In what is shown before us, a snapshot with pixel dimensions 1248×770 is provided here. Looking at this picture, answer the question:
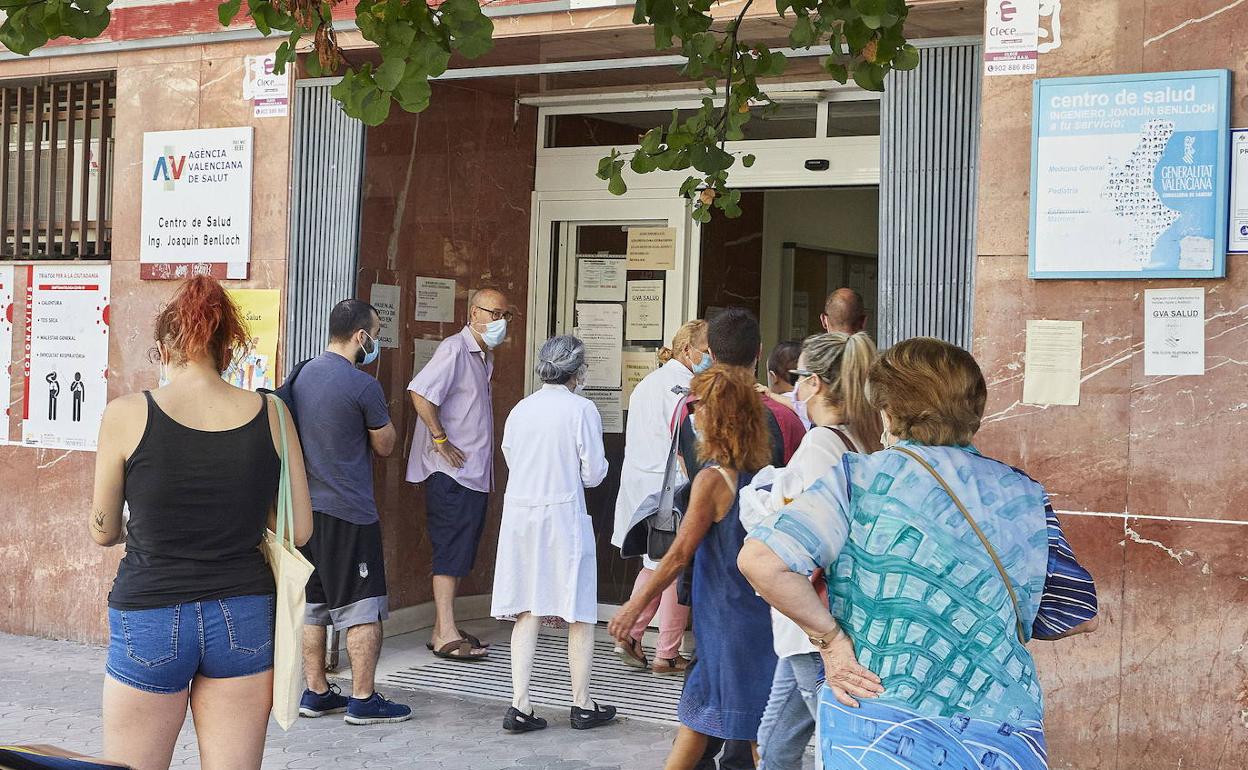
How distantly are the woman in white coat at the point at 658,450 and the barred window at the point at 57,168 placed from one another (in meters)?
3.48

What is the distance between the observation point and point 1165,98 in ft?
19.7

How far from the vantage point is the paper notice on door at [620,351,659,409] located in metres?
9.13

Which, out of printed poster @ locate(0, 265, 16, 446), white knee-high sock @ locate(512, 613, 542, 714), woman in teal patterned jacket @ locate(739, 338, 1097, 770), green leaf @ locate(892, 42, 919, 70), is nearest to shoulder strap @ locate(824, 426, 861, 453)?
green leaf @ locate(892, 42, 919, 70)

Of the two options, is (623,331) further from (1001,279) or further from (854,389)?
(854,389)

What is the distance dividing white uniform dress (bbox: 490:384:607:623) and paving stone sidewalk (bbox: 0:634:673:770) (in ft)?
1.87

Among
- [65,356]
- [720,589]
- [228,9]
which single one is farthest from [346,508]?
[228,9]

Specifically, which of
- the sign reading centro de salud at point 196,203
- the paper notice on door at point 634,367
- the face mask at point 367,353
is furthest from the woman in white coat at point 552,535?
the sign reading centro de salud at point 196,203

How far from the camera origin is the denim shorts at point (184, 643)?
12.9ft

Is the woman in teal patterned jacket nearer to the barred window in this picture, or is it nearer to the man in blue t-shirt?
the man in blue t-shirt

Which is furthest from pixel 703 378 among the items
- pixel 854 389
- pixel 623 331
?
pixel 623 331

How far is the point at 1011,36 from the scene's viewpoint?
632 centimetres

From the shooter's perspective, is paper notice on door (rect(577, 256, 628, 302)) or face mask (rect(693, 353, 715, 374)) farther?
paper notice on door (rect(577, 256, 628, 302))

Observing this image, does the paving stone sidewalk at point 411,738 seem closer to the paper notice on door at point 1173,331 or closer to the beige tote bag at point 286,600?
the beige tote bag at point 286,600

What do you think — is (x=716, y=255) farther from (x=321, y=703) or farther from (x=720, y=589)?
(x=720, y=589)
